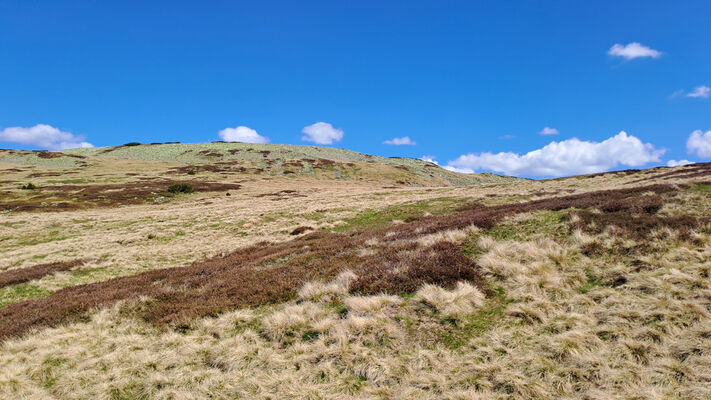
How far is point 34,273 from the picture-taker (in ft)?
61.4

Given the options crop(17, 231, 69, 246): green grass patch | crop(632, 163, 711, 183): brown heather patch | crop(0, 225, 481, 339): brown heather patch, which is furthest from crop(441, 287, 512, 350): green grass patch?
crop(17, 231, 69, 246): green grass patch

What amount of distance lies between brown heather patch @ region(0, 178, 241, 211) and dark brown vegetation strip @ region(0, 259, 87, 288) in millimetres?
40858

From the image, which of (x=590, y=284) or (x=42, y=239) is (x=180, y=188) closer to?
(x=42, y=239)

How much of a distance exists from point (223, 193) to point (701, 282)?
73248 mm

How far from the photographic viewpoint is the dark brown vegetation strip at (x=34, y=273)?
17.6 meters

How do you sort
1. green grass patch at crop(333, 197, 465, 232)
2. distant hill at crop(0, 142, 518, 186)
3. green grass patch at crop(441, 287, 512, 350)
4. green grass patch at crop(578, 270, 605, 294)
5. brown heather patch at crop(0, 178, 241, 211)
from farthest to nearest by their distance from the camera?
distant hill at crop(0, 142, 518, 186) → brown heather patch at crop(0, 178, 241, 211) → green grass patch at crop(333, 197, 465, 232) → green grass patch at crop(578, 270, 605, 294) → green grass patch at crop(441, 287, 512, 350)

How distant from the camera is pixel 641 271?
8070mm

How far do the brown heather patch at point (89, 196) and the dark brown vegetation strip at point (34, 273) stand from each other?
4086cm

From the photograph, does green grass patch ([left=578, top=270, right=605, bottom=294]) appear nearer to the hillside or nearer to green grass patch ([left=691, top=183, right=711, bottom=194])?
the hillside

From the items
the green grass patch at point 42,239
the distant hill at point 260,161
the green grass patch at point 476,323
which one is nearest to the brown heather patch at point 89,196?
the green grass patch at point 42,239

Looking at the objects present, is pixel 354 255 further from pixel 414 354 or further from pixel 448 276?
pixel 414 354

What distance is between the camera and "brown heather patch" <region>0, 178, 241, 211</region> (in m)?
53.0

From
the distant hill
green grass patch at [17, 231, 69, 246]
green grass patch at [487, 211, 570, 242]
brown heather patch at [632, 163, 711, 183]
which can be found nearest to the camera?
green grass patch at [487, 211, 570, 242]

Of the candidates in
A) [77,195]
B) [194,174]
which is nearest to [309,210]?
[77,195]
